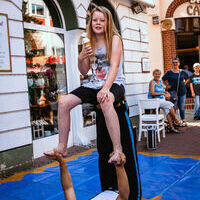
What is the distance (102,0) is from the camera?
7.13 m

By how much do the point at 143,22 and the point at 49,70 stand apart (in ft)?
13.0

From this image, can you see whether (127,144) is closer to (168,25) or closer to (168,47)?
(168,47)

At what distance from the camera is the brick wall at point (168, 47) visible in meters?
11.6

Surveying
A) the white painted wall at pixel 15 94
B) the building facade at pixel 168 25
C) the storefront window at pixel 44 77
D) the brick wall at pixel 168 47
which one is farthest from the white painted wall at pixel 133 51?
the white painted wall at pixel 15 94

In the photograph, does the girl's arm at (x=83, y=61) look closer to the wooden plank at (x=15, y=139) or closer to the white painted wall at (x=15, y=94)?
the white painted wall at (x=15, y=94)

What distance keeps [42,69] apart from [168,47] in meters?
7.32

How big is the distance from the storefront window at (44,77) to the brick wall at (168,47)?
661cm

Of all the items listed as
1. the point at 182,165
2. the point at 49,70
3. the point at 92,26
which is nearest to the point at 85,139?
the point at 49,70

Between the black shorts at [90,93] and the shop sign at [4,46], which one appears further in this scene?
the shop sign at [4,46]

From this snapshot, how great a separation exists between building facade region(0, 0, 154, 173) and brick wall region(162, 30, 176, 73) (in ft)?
12.7

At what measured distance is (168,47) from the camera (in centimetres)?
1163

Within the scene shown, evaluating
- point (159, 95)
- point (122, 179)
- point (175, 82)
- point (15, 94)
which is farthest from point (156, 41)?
point (122, 179)

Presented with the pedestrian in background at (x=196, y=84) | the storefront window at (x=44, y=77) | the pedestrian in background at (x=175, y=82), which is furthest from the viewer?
the pedestrian in background at (x=196, y=84)

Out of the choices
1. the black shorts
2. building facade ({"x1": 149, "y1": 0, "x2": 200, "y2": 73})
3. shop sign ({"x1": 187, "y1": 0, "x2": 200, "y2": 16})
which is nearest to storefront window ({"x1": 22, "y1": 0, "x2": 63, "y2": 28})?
the black shorts
